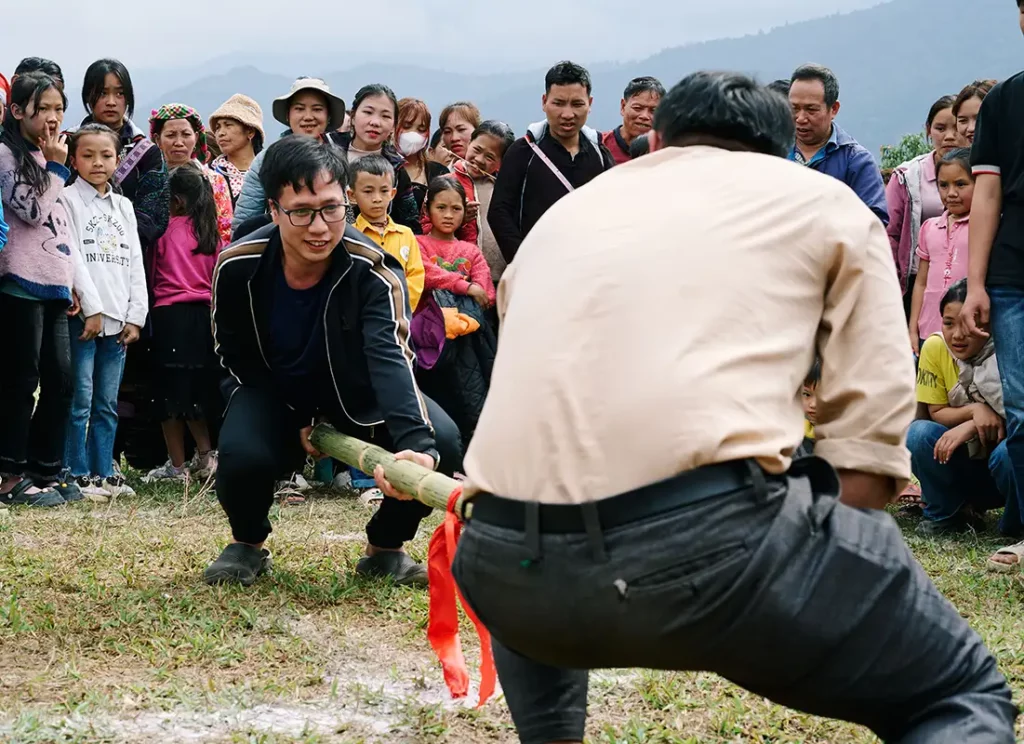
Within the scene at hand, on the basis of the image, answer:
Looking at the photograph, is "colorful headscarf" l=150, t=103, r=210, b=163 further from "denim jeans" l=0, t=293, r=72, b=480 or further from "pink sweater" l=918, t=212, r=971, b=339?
"pink sweater" l=918, t=212, r=971, b=339

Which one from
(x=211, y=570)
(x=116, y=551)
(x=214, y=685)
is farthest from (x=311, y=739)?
(x=116, y=551)

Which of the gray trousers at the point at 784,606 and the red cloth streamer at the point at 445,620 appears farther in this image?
the red cloth streamer at the point at 445,620

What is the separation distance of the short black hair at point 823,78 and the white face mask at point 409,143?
7.70 ft

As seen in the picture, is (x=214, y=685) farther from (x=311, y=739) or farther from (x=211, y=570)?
(x=211, y=570)

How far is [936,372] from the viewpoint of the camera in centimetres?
646

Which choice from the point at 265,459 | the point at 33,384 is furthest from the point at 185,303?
the point at 265,459

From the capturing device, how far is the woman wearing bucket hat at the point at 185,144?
766 centimetres

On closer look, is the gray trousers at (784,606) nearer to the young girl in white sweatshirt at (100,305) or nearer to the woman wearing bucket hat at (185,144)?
the young girl in white sweatshirt at (100,305)

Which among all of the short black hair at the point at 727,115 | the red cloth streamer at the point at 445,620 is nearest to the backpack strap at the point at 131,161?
the red cloth streamer at the point at 445,620

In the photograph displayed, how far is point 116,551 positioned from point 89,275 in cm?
216

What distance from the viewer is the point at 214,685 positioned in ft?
12.0

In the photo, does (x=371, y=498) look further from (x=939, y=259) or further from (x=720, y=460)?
(x=720, y=460)

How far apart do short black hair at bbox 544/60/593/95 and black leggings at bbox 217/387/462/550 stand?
3.25 metres

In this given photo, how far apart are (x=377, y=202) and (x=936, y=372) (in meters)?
3.03
